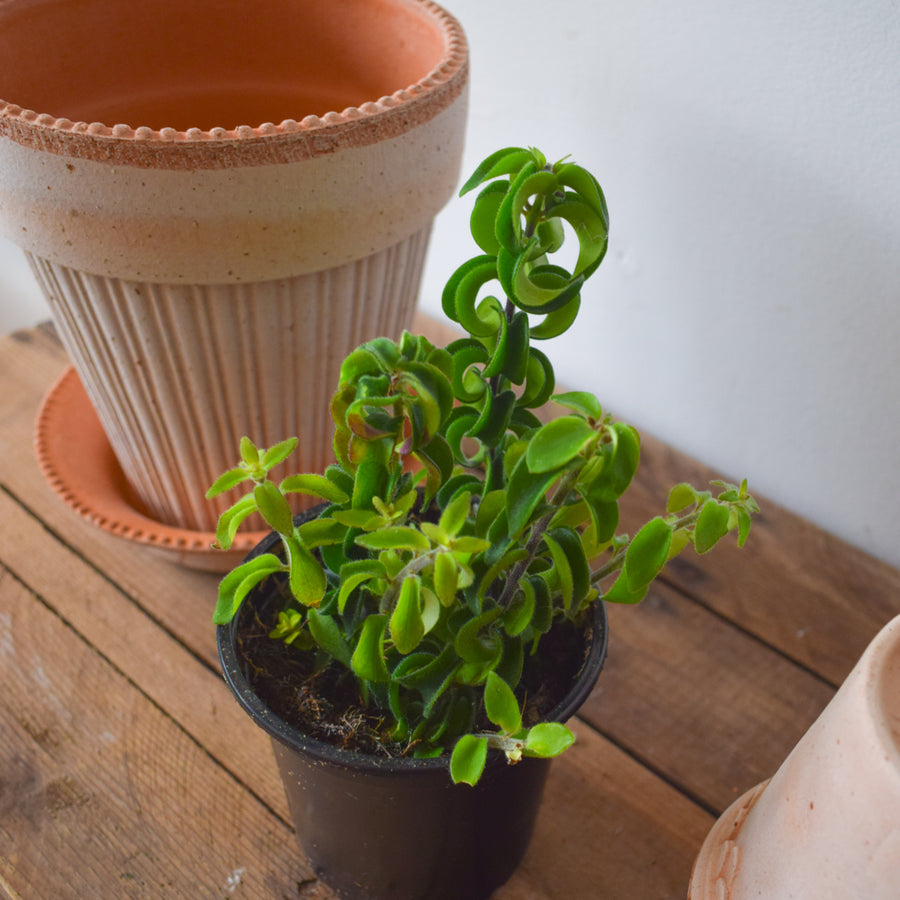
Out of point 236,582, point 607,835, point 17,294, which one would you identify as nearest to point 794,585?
point 607,835

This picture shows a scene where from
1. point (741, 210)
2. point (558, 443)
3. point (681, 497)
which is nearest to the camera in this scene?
point (558, 443)

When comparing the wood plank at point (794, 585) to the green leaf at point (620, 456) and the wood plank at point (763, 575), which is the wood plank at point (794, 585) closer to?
the wood plank at point (763, 575)

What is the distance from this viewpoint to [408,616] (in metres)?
0.35

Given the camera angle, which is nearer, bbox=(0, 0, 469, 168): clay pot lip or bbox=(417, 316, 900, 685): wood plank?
bbox=(0, 0, 469, 168): clay pot lip

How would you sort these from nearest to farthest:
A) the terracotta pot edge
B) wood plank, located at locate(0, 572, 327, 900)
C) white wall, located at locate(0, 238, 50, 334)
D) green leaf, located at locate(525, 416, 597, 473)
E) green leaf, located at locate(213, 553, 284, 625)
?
green leaf, located at locate(525, 416, 597, 473), green leaf, located at locate(213, 553, 284, 625), wood plank, located at locate(0, 572, 327, 900), the terracotta pot edge, white wall, located at locate(0, 238, 50, 334)

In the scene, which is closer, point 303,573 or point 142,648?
point 303,573

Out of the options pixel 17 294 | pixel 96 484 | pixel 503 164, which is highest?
pixel 503 164

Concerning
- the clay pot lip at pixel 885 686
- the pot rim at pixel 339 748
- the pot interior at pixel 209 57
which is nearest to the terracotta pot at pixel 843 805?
the clay pot lip at pixel 885 686

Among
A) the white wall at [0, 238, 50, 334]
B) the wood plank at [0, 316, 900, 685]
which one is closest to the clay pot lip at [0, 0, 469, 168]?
the wood plank at [0, 316, 900, 685]

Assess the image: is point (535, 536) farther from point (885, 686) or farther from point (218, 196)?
point (218, 196)

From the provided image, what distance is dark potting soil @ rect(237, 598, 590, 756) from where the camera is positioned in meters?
0.46

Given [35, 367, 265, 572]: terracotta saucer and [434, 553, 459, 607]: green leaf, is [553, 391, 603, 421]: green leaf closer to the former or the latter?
[434, 553, 459, 607]: green leaf

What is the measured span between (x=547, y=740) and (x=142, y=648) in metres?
0.38

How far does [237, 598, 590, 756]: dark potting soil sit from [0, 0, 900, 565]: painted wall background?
34 cm
